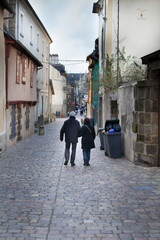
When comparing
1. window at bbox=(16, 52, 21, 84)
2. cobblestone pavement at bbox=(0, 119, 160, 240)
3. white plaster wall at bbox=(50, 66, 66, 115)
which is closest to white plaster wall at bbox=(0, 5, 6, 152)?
cobblestone pavement at bbox=(0, 119, 160, 240)

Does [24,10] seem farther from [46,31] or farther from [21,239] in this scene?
[21,239]

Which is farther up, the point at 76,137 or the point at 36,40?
the point at 36,40

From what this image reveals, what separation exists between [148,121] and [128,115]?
1768 mm

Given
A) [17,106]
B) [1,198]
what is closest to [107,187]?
[1,198]

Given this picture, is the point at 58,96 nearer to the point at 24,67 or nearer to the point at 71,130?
the point at 24,67

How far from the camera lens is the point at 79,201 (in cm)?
677

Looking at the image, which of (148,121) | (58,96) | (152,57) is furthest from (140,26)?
(58,96)

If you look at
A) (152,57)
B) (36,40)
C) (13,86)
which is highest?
(36,40)

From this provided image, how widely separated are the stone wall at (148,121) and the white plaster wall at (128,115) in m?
0.59

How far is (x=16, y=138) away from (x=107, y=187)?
11.3 metres

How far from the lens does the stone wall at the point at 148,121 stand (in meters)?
10.6

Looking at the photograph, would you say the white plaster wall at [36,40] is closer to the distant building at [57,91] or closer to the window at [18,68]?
the window at [18,68]

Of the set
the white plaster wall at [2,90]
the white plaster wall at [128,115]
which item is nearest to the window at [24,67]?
the white plaster wall at [2,90]

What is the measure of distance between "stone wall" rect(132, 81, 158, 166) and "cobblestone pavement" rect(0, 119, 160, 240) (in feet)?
1.55
